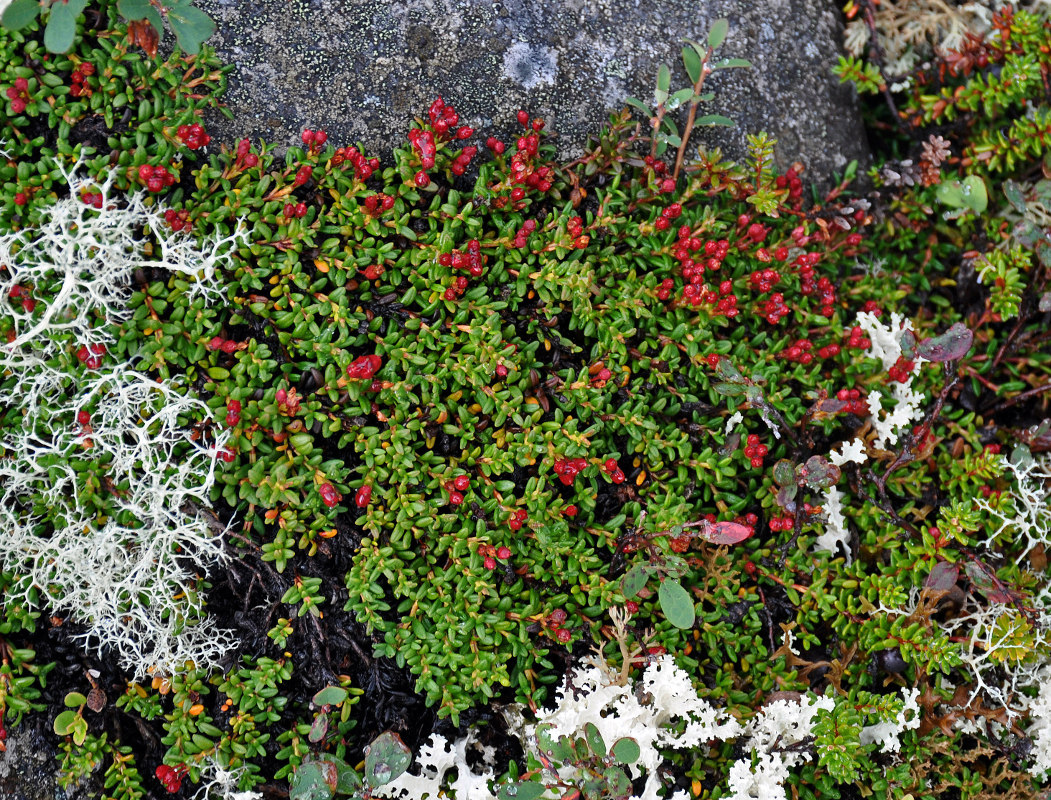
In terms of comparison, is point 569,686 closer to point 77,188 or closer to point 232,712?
point 232,712

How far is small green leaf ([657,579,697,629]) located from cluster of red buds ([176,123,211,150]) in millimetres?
2291

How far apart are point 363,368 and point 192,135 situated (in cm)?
104

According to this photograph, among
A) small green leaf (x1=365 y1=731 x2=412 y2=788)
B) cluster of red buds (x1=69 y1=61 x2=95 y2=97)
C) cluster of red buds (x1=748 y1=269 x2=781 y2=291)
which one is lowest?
small green leaf (x1=365 y1=731 x2=412 y2=788)

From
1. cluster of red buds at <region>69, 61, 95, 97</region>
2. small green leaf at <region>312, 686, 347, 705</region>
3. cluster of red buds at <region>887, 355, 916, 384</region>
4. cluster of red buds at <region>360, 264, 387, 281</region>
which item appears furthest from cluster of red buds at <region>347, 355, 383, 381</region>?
cluster of red buds at <region>887, 355, 916, 384</region>

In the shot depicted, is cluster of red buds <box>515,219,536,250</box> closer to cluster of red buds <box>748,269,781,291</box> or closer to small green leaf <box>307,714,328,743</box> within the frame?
cluster of red buds <box>748,269,781,291</box>

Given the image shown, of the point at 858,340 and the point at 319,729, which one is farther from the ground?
the point at 858,340

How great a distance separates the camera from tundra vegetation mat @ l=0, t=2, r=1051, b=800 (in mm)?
2768

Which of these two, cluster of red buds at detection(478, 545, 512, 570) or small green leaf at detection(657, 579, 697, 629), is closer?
small green leaf at detection(657, 579, 697, 629)

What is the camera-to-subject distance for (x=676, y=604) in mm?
2736

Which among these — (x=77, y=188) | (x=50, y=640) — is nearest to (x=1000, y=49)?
(x=77, y=188)

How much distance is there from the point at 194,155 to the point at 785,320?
2461 millimetres

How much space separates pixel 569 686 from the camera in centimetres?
287

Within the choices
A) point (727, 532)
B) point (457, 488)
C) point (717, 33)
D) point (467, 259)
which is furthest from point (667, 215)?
point (457, 488)

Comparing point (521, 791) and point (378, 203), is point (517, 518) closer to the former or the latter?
point (521, 791)
